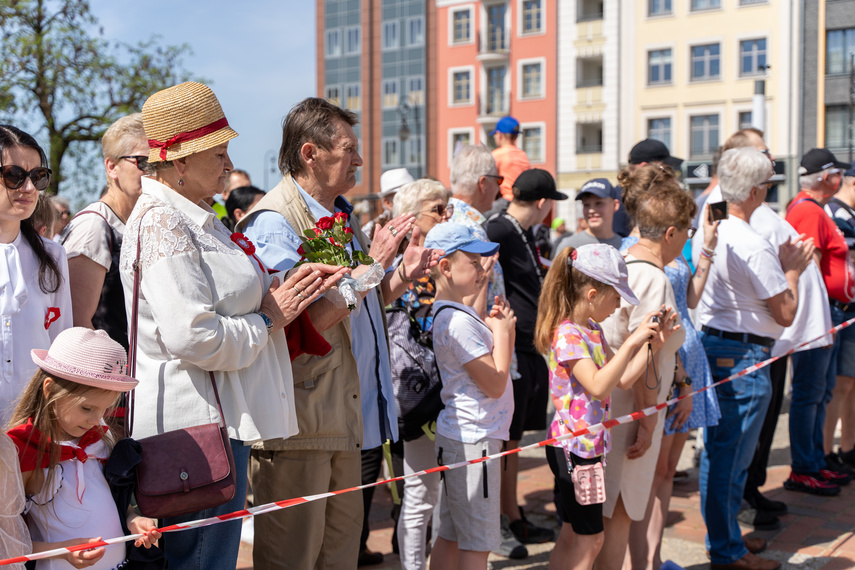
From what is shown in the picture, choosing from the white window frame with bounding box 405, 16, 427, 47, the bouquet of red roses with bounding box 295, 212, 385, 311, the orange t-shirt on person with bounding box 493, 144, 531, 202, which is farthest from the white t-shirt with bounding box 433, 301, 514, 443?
the white window frame with bounding box 405, 16, 427, 47

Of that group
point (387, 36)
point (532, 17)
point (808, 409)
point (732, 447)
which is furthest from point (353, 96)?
point (732, 447)

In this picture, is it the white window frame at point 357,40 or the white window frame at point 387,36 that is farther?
the white window frame at point 357,40

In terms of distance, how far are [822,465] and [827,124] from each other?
31.6 meters

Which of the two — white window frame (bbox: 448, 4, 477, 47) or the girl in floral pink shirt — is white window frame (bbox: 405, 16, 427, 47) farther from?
the girl in floral pink shirt

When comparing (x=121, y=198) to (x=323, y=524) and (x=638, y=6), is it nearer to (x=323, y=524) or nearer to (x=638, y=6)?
(x=323, y=524)

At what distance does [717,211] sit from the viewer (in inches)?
174

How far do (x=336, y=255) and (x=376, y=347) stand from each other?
22.1 inches

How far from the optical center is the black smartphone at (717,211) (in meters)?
4.41

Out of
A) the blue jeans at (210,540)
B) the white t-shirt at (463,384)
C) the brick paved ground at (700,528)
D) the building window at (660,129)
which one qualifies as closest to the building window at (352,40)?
the building window at (660,129)

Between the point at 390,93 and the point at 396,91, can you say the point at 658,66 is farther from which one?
the point at 390,93

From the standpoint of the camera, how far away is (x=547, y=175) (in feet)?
17.0

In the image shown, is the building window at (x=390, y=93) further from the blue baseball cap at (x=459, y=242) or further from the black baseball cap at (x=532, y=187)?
the blue baseball cap at (x=459, y=242)

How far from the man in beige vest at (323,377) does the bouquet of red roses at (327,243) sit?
0.30 ft

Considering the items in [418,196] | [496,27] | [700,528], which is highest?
[496,27]
